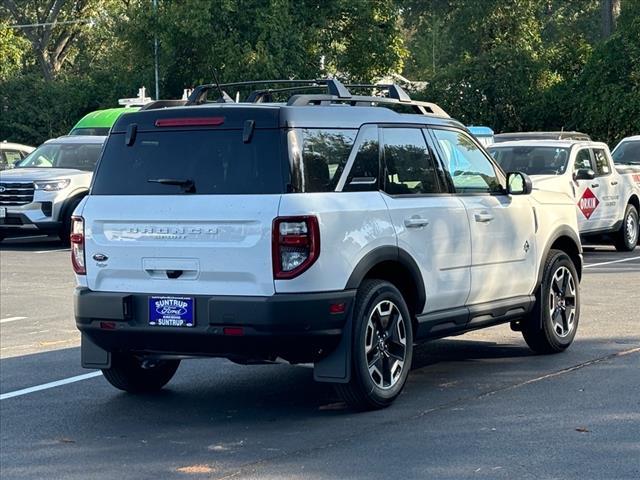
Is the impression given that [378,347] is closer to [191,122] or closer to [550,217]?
[191,122]

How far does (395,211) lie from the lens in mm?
8227

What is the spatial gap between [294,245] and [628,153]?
18.3 metres

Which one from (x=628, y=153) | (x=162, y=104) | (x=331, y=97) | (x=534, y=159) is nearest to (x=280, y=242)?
(x=331, y=97)

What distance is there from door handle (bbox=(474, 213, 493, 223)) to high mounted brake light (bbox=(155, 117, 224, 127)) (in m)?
2.14

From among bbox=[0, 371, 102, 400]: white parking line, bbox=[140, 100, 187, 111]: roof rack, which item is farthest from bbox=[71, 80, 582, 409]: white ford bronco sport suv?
bbox=[0, 371, 102, 400]: white parking line

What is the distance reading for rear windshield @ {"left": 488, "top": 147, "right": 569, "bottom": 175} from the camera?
19.1 m

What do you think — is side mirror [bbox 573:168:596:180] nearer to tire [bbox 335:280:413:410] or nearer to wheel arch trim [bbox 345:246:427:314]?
wheel arch trim [bbox 345:246:427:314]

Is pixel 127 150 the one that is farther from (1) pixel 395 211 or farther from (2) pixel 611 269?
(2) pixel 611 269

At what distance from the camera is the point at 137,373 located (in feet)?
29.4

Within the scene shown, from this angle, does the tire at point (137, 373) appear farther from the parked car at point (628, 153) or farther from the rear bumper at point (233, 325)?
the parked car at point (628, 153)

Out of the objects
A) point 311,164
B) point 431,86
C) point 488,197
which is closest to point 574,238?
point 488,197

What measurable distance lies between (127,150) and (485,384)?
2969 millimetres

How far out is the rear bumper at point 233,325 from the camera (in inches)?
293

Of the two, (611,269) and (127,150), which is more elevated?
(127,150)
